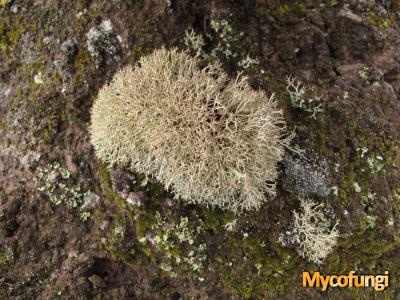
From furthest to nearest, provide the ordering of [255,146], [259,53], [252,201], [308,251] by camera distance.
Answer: [259,53] → [308,251] → [252,201] → [255,146]

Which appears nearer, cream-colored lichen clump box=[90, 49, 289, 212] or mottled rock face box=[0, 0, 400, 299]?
cream-colored lichen clump box=[90, 49, 289, 212]

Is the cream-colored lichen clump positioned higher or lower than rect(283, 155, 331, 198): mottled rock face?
higher

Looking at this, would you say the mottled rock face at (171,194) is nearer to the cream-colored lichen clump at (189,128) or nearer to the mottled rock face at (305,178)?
the mottled rock face at (305,178)

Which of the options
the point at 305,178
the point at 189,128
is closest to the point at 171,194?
the point at 189,128

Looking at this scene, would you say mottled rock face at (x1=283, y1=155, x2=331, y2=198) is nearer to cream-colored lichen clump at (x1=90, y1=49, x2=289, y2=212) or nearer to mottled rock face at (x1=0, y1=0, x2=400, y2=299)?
mottled rock face at (x1=0, y1=0, x2=400, y2=299)

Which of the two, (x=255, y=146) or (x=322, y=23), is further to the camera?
(x=322, y=23)

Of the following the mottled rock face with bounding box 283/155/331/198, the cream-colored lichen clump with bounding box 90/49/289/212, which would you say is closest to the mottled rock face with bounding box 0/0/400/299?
the mottled rock face with bounding box 283/155/331/198

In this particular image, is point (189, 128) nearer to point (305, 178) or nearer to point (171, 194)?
point (171, 194)

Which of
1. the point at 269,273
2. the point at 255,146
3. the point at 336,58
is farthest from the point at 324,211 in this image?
the point at 336,58

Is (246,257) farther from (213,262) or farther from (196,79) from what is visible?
(196,79)
